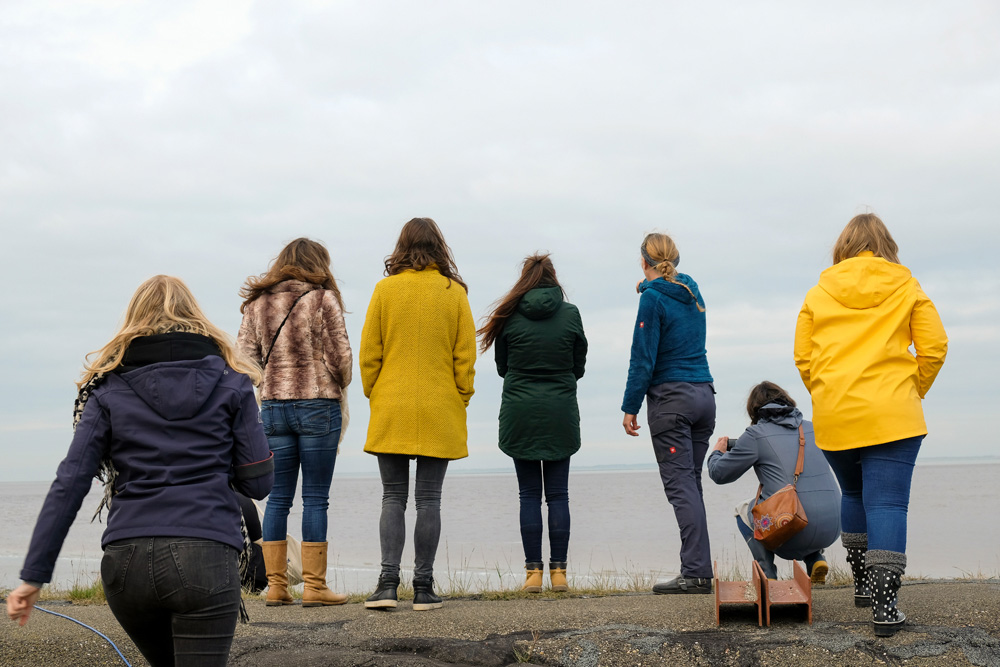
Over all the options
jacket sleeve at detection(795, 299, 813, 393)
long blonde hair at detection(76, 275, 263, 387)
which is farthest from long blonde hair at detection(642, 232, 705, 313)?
long blonde hair at detection(76, 275, 263, 387)

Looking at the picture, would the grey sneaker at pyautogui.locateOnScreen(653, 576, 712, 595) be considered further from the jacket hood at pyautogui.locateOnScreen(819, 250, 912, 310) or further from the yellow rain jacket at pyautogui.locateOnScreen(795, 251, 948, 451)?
the jacket hood at pyautogui.locateOnScreen(819, 250, 912, 310)

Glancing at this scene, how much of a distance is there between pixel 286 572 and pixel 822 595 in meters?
3.30

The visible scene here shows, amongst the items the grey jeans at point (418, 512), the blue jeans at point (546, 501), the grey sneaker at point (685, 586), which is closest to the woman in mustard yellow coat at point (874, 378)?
the grey sneaker at point (685, 586)

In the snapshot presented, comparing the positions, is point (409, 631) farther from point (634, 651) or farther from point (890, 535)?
point (890, 535)

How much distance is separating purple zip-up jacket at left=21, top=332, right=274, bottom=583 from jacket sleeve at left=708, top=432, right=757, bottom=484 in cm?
341

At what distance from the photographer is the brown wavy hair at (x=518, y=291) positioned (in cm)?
574

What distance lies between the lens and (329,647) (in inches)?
168

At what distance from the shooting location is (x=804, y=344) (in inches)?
178

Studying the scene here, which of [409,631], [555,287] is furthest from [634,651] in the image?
[555,287]

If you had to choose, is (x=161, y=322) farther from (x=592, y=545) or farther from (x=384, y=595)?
(x=592, y=545)

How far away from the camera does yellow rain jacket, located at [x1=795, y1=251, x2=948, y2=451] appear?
4.09m

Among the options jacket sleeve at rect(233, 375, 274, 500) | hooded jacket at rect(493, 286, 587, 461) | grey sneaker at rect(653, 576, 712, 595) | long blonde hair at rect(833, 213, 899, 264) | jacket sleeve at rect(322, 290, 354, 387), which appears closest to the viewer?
jacket sleeve at rect(233, 375, 274, 500)

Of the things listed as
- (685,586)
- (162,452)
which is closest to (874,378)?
(685,586)

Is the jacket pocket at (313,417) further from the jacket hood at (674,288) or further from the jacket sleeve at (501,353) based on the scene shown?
the jacket hood at (674,288)
